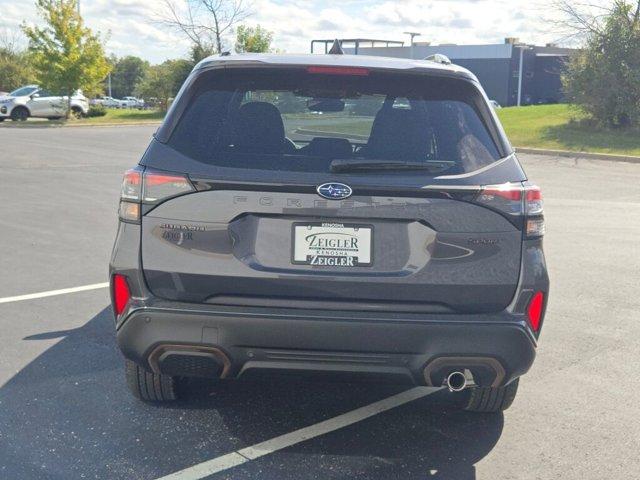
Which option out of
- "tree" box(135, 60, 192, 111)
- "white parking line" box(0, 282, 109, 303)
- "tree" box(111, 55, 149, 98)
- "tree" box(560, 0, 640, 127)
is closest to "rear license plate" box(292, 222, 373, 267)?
"white parking line" box(0, 282, 109, 303)

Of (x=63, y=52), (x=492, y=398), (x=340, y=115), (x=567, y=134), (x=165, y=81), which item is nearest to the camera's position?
(x=340, y=115)

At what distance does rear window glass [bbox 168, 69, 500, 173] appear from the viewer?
3.50 metres

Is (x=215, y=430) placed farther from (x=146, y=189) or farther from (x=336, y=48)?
(x=336, y=48)

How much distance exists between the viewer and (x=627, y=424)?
4164 mm

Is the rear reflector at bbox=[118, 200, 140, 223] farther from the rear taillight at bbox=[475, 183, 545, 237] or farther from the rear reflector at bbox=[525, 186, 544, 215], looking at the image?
Result: the rear reflector at bbox=[525, 186, 544, 215]

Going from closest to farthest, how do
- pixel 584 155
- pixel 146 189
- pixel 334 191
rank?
pixel 334 191, pixel 146 189, pixel 584 155

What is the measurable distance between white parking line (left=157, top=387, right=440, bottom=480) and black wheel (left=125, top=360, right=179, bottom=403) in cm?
60

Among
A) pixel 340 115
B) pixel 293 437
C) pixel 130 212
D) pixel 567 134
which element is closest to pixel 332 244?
pixel 340 115

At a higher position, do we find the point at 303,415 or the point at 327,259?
the point at 327,259

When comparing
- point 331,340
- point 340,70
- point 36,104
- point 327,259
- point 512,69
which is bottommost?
point 36,104

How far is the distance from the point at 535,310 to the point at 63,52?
113ft

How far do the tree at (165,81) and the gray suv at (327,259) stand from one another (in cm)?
4262

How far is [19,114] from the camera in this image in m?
35.8

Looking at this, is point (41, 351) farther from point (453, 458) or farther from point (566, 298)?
point (566, 298)
